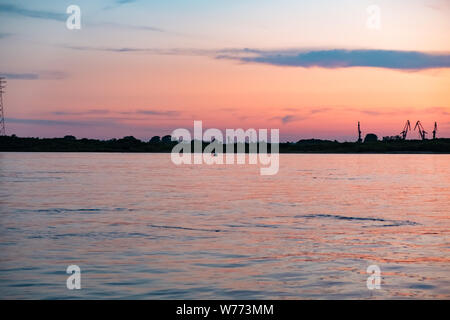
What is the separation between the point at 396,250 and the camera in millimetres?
18562

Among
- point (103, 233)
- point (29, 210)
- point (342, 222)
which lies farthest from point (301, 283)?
point (29, 210)

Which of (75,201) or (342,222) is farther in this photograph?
(75,201)

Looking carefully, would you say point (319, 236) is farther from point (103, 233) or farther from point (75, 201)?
point (75, 201)

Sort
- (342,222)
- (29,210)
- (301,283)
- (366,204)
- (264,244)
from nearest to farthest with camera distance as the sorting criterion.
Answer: (301,283) < (264,244) < (342,222) < (29,210) < (366,204)

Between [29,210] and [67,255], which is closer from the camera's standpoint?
[67,255]

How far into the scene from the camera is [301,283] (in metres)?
14.3

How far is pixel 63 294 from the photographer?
43.5ft

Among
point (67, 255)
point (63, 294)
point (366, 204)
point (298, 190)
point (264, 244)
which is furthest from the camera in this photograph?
point (298, 190)

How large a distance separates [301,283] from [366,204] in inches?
807

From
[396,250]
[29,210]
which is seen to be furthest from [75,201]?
[396,250]

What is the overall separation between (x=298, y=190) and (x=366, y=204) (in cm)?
1066
